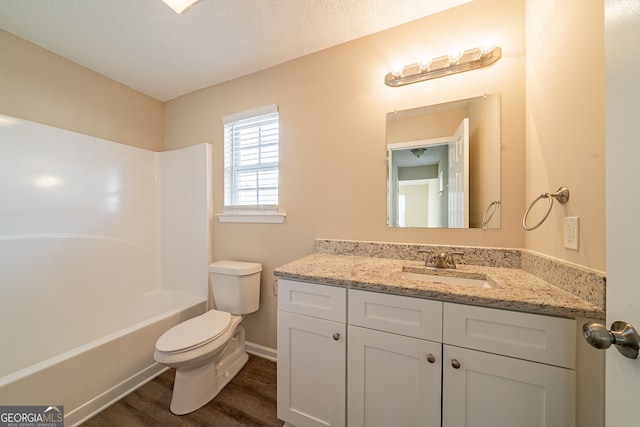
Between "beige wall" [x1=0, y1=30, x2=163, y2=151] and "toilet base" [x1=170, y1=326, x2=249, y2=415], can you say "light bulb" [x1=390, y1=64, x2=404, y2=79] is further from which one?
"beige wall" [x1=0, y1=30, x2=163, y2=151]

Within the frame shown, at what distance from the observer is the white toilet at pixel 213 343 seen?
4.18ft

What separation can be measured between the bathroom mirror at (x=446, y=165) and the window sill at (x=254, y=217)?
2.83ft

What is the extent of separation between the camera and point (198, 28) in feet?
4.71

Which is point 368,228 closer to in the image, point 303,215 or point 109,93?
point 303,215

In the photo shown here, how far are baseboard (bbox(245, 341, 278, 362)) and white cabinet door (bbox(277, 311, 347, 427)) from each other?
677mm

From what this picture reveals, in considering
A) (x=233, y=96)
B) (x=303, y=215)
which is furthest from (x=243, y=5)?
(x=303, y=215)

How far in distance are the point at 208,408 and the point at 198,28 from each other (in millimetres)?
2405

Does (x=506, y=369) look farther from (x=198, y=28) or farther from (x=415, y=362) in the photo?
(x=198, y=28)

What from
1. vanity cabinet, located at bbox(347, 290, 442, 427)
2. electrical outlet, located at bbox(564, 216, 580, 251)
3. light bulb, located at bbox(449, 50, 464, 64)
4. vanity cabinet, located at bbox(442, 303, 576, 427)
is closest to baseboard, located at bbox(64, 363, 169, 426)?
vanity cabinet, located at bbox(347, 290, 442, 427)

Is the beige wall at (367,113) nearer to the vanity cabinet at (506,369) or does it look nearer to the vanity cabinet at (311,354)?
the vanity cabinet at (506,369)

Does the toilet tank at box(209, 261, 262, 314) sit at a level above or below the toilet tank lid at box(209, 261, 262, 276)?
below

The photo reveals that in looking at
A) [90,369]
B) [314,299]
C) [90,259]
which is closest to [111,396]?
[90,369]

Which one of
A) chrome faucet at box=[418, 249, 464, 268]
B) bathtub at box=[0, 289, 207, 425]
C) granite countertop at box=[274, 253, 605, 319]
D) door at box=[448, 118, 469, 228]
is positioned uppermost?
door at box=[448, 118, 469, 228]

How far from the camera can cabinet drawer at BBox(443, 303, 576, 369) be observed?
71 centimetres
